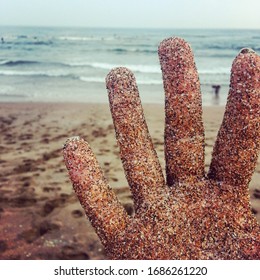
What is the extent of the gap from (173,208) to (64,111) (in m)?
3.06

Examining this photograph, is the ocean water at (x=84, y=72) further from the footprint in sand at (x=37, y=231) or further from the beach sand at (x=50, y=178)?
the footprint in sand at (x=37, y=231)

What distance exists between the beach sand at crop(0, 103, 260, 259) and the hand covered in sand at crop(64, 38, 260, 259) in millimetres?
799

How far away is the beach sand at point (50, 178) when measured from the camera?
153cm

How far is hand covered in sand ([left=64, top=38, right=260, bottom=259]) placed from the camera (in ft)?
2.27

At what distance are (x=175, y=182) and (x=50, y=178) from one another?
147 cm

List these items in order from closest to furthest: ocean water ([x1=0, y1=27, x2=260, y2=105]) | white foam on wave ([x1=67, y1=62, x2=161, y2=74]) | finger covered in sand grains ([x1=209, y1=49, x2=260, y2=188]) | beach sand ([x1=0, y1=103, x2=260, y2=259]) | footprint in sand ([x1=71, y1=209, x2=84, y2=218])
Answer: finger covered in sand grains ([x1=209, y1=49, x2=260, y2=188]), beach sand ([x1=0, y1=103, x2=260, y2=259]), footprint in sand ([x1=71, y1=209, x2=84, y2=218]), ocean water ([x1=0, y1=27, x2=260, y2=105]), white foam on wave ([x1=67, y1=62, x2=161, y2=74])

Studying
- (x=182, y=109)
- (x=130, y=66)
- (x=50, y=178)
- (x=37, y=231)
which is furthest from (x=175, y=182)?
(x=130, y=66)

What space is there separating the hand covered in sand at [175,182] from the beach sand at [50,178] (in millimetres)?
799

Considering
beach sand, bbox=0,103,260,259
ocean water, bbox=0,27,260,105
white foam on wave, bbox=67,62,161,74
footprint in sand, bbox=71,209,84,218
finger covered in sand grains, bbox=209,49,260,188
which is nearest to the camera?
finger covered in sand grains, bbox=209,49,260,188

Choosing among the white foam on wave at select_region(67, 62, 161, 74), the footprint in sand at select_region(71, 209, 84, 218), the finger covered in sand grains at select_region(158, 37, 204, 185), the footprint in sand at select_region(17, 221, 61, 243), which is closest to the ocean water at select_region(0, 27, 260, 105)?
the white foam on wave at select_region(67, 62, 161, 74)

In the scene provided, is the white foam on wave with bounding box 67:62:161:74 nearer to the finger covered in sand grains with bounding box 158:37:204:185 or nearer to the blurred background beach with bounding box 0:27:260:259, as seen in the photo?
the blurred background beach with bounding box 0:27:260:259

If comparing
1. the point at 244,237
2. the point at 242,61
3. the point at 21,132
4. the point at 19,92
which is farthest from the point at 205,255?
the point at 19,92
